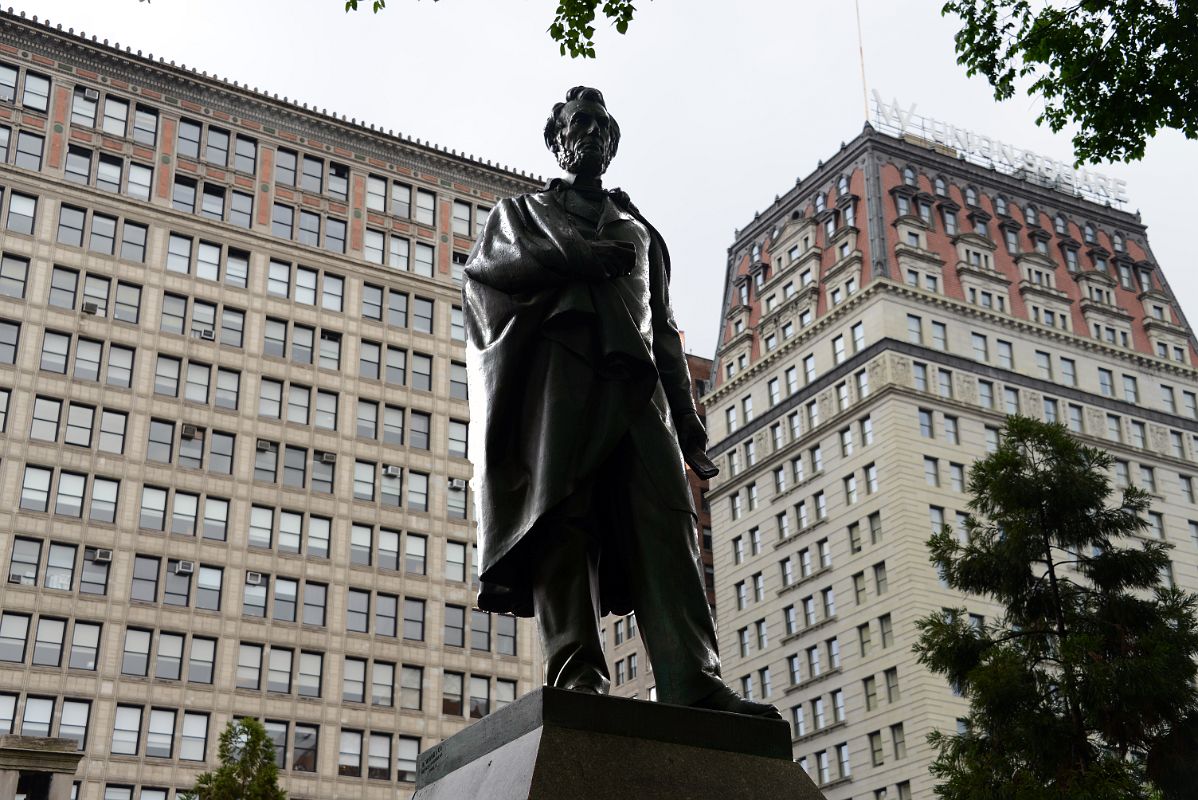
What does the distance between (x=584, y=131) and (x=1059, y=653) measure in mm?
21307

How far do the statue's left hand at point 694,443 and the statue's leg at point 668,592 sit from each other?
1.34 ft

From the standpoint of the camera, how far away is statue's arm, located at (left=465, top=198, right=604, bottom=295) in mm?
6758

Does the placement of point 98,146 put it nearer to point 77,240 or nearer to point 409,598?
point 77,240

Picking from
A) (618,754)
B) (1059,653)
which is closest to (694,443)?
(618,754)

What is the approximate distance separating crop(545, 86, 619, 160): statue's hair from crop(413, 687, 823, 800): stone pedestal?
9.97ft

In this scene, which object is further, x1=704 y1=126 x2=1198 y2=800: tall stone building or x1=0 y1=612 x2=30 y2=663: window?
x1=704 y1=126 x2=1198 y2=800: tall stone building

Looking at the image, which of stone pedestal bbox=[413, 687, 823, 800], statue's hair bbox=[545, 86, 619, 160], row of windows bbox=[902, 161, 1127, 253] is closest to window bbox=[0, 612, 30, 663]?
row of windows bbox=[902, 161, 1127, 253]

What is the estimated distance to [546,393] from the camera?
21.6 ft

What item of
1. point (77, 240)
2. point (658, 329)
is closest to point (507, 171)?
point (77, 240)

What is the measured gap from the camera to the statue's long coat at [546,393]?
6.46 meters

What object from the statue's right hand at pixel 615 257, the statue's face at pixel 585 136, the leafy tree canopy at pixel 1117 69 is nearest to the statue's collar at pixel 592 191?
the statue's face at pixel 585 136

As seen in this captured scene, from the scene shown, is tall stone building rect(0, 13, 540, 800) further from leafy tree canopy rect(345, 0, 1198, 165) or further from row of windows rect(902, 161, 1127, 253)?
leafy tree canopy rect(345, 0, 1198, 165)

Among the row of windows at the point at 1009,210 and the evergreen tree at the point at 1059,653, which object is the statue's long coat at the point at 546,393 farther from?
the row of windows at the point at 1009,210

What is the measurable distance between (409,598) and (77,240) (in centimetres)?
2160
